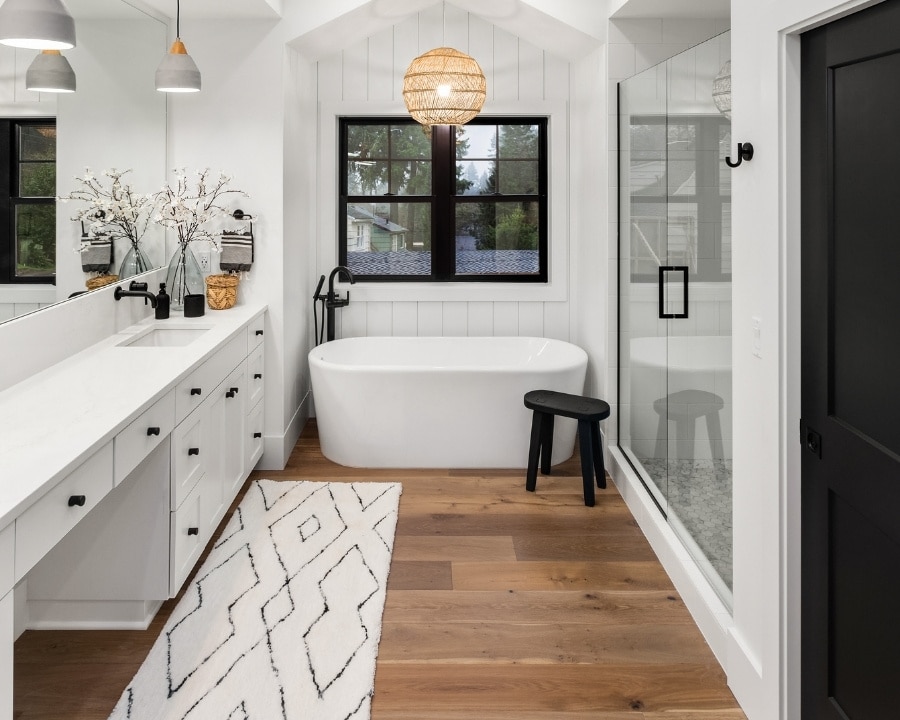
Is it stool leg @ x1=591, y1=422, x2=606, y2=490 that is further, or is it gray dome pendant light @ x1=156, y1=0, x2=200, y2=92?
stool leg @ x1=591, y1=422, x2=606, y2=490

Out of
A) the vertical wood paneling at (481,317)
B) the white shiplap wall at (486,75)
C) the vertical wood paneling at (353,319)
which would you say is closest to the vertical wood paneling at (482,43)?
the white shiplap wall at (486,75)

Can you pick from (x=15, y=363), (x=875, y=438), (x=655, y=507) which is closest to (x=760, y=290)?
(x=875, y=438)

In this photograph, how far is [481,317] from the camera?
507cm

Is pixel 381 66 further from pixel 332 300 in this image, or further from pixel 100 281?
pixel 100 281

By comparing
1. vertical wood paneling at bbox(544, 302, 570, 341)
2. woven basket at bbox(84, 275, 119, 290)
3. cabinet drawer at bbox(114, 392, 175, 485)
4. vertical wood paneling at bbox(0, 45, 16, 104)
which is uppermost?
vertical wood paneling at bbox(0, 45, 16, 104)

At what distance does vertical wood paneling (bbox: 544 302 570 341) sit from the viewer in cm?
504

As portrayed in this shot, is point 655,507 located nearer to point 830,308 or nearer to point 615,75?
point 830,308

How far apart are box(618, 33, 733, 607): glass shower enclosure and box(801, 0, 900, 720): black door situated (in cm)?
69

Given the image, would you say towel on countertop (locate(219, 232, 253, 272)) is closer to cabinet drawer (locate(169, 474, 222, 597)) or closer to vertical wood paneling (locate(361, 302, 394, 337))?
vertical wood paneling (locate(361, 302, 394, 337))

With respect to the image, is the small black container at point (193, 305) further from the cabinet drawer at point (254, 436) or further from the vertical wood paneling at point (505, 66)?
the vertical wood paneling at point (505, 66)

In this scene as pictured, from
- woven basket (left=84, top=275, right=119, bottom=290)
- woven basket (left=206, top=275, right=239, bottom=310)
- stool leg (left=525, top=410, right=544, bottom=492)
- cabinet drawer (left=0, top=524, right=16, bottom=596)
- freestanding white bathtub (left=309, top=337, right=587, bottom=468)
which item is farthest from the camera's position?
freestanding white bathtub (left=309, top=337, right=587, bottom=468)

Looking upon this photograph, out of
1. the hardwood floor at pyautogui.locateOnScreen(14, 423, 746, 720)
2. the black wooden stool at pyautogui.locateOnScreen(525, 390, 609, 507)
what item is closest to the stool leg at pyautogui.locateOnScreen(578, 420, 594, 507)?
the black wooden stool at pyautogui.locateOnScreen(525, 390, 609, 507)

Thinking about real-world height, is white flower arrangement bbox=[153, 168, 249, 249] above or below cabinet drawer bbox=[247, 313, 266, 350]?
above

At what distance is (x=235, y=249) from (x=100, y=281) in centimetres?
A: 89
